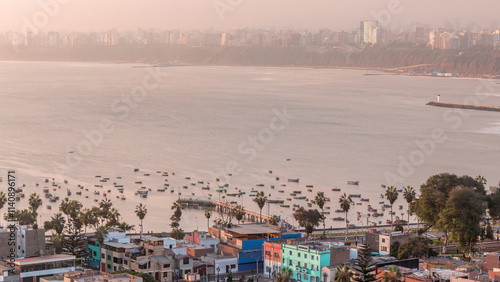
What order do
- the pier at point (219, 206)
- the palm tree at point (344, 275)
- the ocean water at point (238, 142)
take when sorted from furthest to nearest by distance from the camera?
the ocean water at point (238, 142)
the pier at point (219, 206)
the palm tree at point (344, 275)

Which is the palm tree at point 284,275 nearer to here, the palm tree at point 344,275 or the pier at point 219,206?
the palm tree at point 344,275

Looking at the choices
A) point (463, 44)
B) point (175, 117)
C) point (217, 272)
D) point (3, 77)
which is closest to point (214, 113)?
point (175, 117)

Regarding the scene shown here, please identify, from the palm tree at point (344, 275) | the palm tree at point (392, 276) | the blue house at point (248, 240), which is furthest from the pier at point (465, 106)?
the palm tree at point (392, 276)

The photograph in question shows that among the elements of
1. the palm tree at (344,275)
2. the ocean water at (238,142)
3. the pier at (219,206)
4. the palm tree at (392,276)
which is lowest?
the pier at (219,206)

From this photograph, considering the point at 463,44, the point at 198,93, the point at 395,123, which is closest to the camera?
the point at 395,123

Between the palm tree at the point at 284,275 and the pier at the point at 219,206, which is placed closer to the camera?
the palm tree at the point at 284,275

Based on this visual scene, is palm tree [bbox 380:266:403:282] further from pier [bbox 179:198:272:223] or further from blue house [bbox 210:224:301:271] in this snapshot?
pier [bbox 179:198:272:223]

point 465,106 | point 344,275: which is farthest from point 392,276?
point 465,106

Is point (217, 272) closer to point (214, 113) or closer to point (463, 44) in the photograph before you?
point (214, 113)
